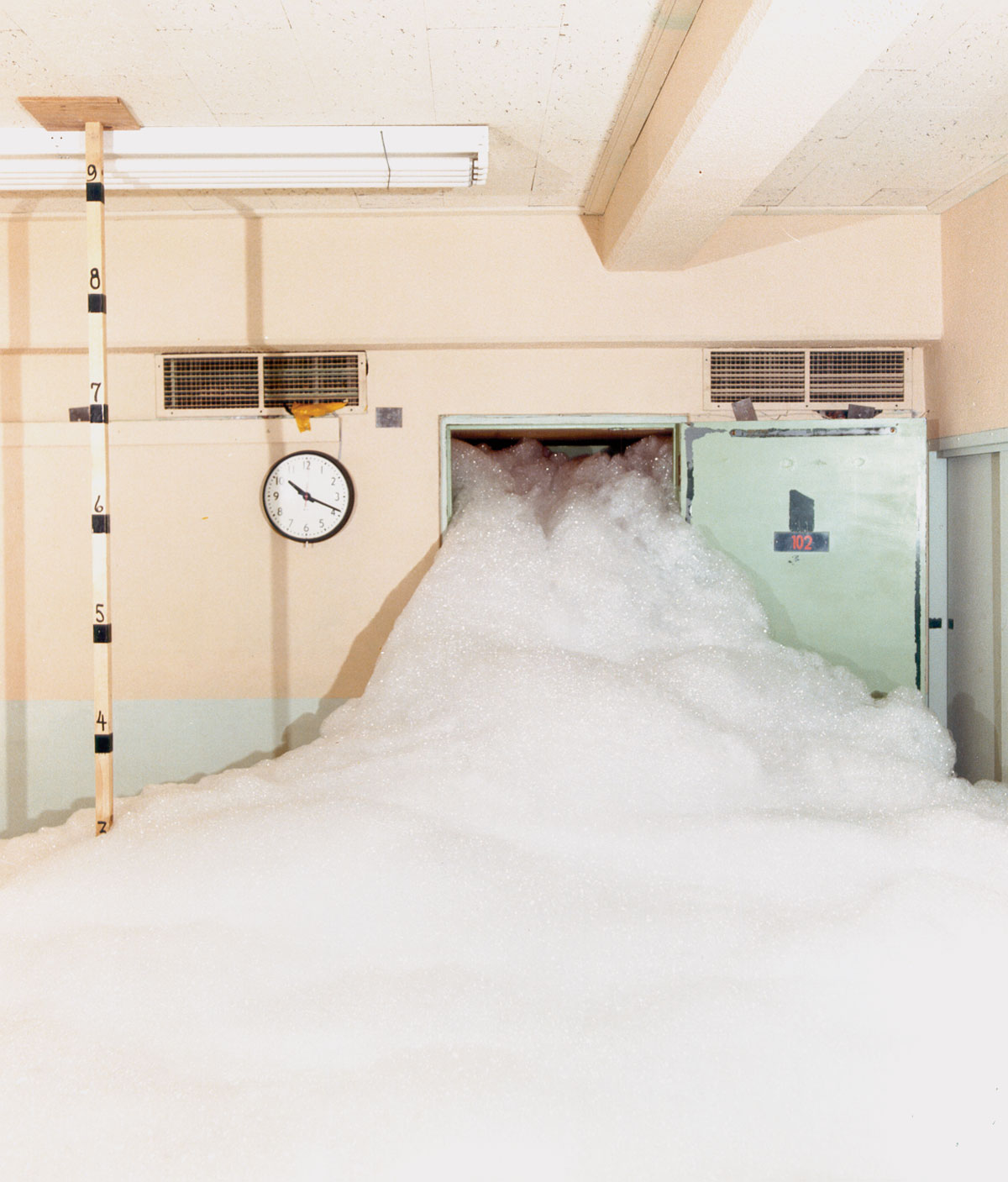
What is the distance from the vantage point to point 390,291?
3.12 m

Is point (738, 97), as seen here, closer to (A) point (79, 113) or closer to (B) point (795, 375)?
(B) point (795, 375)

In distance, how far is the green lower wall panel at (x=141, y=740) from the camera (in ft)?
10.8

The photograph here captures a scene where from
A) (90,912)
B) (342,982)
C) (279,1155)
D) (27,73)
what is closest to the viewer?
(279,1155)

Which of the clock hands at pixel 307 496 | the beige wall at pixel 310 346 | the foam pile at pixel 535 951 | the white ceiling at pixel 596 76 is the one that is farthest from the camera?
the clock hands at pixel 307 496

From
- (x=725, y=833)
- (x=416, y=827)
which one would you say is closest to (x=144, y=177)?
(x=416, y=827)

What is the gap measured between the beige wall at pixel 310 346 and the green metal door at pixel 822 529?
309 mm

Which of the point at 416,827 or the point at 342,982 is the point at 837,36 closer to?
the point at 416,827

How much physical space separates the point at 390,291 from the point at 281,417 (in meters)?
0.64

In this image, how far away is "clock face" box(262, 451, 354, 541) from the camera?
3.22m

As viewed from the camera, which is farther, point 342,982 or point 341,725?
point 341,725

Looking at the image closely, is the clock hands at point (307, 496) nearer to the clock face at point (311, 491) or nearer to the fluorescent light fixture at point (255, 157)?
the clock face at point (311, 491)

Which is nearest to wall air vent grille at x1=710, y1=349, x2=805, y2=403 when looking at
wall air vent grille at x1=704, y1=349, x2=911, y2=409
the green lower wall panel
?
→ wall air vent grille at x1=704, y1=349, x2=911, y2=409

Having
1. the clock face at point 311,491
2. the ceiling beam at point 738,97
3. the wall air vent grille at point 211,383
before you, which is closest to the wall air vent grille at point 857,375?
the ceiling beam at point 738,97

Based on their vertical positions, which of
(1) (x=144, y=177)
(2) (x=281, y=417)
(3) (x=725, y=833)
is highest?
(1) (x=144, y=177)
